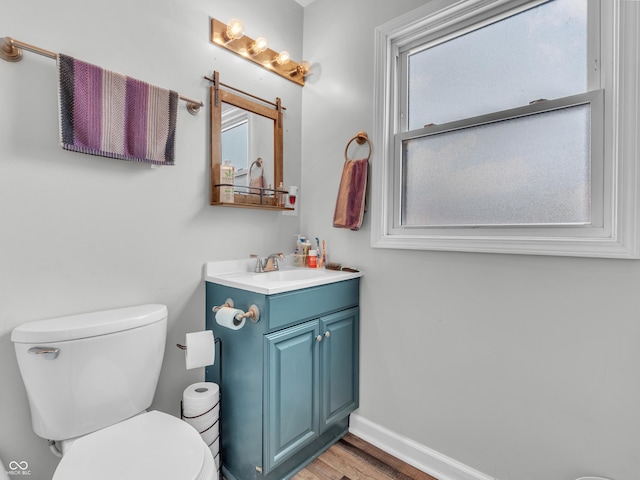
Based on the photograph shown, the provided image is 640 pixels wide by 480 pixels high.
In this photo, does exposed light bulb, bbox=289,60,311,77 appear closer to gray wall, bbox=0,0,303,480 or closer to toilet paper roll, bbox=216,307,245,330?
gray wall, bbox=0,0,303,480

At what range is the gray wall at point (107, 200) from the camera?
1.16m

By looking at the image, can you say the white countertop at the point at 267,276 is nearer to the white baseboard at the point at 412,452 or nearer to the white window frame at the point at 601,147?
the white window frame at the point at 601,147

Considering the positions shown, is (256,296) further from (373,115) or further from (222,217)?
(373,115)

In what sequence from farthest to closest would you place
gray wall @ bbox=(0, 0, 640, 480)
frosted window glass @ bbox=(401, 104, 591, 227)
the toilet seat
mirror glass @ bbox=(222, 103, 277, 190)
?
mirror glass @ bbox=(222, 103, 277, 190)
frosted window glass @ bbox=(401, 104, 591, 227)
gray wall @ bbox=(0, 0, 640, 480)
the toilet seat

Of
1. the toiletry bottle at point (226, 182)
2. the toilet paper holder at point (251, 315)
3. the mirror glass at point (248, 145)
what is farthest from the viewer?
the mirror glass at point (248, 145)

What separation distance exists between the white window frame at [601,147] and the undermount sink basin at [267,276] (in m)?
0.34

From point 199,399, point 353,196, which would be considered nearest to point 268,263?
point 353,196

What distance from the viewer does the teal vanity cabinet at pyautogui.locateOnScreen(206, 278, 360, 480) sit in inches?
55.3

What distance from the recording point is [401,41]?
1.77m

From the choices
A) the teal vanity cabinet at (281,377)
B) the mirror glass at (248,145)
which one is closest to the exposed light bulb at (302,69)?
the mirror glass at (248,145)

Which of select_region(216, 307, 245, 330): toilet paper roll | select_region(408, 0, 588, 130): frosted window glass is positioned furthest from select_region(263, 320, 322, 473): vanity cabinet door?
select_region(408, 0, 588, 130): frosted window glass

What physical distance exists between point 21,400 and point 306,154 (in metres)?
1.82

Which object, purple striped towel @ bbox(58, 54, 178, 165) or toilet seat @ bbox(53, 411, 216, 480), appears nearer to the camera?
toilet seat @ bbox(53, 411, 216, 480)

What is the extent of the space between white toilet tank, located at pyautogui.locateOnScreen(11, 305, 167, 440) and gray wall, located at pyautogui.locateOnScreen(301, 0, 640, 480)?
3.71ft
